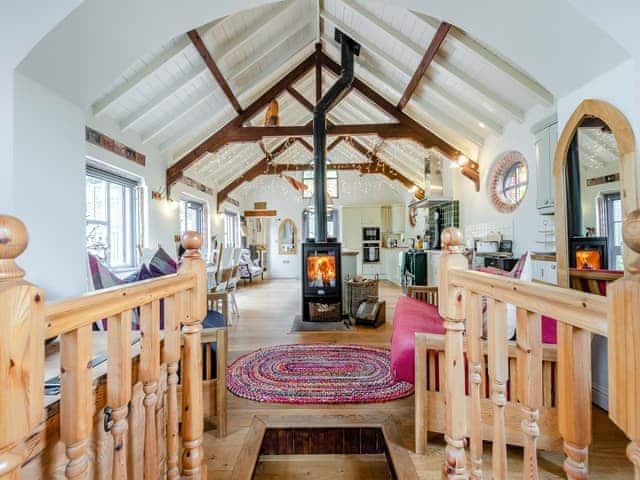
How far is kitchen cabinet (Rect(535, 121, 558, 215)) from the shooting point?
9.71 feet

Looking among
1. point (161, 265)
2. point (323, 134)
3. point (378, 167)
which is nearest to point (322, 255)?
point (323, 134)

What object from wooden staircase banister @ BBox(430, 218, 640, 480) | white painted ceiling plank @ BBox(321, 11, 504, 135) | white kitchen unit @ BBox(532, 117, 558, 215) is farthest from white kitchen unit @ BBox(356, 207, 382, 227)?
wooden staircase banister @ BBox(430, 218, 640, 480)

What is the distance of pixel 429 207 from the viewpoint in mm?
6578

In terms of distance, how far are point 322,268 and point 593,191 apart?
2901 millimetres

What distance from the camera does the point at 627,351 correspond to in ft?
1.63

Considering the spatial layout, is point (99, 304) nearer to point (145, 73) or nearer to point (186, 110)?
point (145, 73)

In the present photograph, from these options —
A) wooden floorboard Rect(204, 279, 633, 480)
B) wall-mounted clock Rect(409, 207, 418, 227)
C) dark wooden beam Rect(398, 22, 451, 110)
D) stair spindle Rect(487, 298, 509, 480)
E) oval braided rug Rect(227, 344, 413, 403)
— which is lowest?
wooden floorboard Rect(204, 279, 633, 480)

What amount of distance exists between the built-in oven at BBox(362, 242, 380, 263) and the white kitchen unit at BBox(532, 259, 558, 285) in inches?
230

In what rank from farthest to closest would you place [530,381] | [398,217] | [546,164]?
1. [398,217]
2. [546,164]
3. [530,381]

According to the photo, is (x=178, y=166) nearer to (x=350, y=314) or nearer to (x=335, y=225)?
(x=350, y=314)

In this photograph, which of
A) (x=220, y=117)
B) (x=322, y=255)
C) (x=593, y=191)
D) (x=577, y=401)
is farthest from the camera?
(x=220, y=117)

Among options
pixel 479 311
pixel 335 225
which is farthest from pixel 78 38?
pixel 335 225

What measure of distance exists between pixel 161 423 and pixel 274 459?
1001 mm

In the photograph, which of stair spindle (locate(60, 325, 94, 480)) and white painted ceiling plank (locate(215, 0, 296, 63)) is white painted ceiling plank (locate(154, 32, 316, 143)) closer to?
white painted ceiling plank (locate(215, 0, 296, 63))
